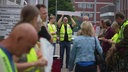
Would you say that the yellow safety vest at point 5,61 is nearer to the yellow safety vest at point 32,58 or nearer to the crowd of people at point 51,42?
the crowd of people at point 51,42

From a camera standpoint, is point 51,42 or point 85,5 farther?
point 85,5

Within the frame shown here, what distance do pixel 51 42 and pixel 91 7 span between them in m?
113

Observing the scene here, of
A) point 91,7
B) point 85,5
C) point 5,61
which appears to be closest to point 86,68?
point 5,61

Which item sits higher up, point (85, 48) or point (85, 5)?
point (85, 5)

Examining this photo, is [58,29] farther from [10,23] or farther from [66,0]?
[66,0]

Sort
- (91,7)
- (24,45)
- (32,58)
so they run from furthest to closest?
1. (91,7)
2. (32,58)
3. (24,45)

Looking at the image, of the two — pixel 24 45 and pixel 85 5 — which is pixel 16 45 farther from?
pixel 85 5

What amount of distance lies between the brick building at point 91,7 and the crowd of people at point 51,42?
101 m

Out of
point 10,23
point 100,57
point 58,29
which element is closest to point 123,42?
point 100,57

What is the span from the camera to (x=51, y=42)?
6.03m

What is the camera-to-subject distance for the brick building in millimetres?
114438

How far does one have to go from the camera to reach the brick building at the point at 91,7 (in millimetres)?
114438

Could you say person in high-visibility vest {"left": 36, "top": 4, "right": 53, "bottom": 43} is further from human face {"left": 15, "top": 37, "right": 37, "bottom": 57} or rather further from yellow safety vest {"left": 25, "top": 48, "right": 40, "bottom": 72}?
human face {"left": 15, "top": 37, "right": 37, "bottom": 57}

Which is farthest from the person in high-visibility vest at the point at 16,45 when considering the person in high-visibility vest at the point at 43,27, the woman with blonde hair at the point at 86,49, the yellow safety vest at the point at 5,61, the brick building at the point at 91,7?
the brick building at the point at 91,7
